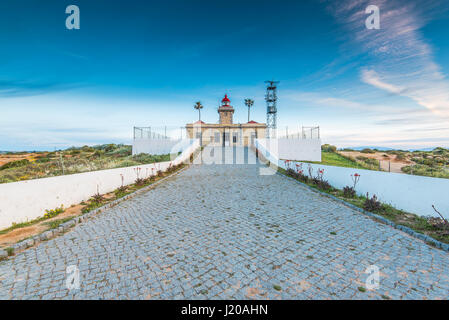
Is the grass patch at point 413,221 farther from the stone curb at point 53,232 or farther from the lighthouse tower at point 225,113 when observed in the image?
the lighthouse tower at point 225,113

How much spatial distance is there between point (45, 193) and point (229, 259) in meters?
5.94

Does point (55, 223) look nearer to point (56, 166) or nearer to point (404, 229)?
point (56, 166)

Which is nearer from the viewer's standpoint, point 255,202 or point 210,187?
point 255,202

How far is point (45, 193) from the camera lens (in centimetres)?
579

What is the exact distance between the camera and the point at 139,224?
204 inches

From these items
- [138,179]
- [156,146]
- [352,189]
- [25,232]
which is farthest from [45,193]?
[156,146]

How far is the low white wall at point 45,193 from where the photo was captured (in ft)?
16.2

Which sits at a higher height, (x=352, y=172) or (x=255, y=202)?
(x=352, y=172)

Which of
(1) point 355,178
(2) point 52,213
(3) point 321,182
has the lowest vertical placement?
(2) point 52,213

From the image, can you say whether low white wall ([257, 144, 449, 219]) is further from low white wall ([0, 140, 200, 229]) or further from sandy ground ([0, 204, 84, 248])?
low white wall ([0, 140, 200, 229])

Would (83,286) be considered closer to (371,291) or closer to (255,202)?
(371,291)

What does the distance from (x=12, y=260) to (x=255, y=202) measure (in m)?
6.14

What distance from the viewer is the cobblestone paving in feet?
8.90
